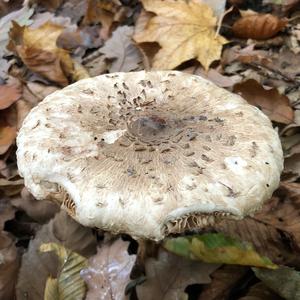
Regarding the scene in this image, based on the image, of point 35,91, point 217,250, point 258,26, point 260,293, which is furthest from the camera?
point 258,26

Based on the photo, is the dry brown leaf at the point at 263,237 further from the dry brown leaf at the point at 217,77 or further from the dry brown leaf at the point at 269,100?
the dry brown leaf at the point at 217,77

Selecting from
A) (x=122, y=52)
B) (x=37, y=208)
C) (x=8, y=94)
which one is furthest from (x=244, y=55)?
(x=37, y=208)

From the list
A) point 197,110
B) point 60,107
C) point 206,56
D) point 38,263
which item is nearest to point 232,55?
point 206,56

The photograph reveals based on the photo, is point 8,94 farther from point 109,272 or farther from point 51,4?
point 109,272

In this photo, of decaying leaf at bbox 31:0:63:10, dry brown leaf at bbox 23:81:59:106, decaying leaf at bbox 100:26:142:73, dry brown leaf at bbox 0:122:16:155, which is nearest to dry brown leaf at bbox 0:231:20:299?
dry brown leaf at bbox 0:122:16:155

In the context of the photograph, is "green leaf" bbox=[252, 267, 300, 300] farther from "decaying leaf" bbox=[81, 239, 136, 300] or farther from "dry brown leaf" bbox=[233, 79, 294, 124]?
"dry brown leaf" bbox=[233, 79, 294, 124]

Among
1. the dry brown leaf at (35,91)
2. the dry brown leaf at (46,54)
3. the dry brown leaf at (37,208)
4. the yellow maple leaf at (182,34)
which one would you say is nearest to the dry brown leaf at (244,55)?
the yellow maple leaf at (182,34)

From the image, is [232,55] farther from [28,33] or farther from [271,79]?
[28,33]
